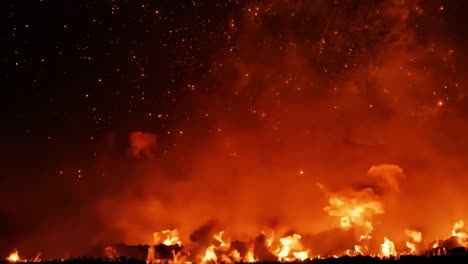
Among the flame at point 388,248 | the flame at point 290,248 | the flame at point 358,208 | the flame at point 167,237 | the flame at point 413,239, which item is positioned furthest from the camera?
the flame at point 358,208

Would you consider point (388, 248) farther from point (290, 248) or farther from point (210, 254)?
point (210, 254)

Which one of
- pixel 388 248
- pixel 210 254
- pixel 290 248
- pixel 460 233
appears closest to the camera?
pixel 460 233

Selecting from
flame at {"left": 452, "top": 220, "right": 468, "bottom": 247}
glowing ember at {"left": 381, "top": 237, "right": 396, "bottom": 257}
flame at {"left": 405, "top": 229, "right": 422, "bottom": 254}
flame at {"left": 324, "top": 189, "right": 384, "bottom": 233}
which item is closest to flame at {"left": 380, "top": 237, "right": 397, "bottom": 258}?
glowing ember at {"left": 381, "top": 237, "right": 396, "bottom": 257}

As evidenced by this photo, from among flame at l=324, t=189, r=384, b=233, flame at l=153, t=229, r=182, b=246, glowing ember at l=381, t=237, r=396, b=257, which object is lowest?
glowing ember at l=381, t=237, r=396, b=257

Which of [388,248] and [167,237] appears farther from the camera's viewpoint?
[167,237]

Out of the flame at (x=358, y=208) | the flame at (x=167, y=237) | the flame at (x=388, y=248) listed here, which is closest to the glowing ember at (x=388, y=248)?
the flame at (x=388, y=248)

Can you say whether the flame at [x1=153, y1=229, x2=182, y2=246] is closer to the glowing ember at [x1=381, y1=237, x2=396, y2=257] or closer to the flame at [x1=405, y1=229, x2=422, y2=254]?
the glowing ember at [x1=381, y1=237, x2=396, y2=257]

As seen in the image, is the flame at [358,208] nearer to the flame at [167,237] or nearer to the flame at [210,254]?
the flame at [210,254]

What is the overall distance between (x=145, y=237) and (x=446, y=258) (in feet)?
76.0

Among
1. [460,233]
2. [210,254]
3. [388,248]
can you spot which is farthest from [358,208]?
[210,254]

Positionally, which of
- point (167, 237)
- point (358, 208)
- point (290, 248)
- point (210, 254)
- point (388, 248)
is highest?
point (358, 208)

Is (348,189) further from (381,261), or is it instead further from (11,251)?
(11,251)

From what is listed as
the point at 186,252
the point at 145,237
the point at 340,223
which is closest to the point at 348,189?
the point at 340,223

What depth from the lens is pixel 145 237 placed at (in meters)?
39.2
